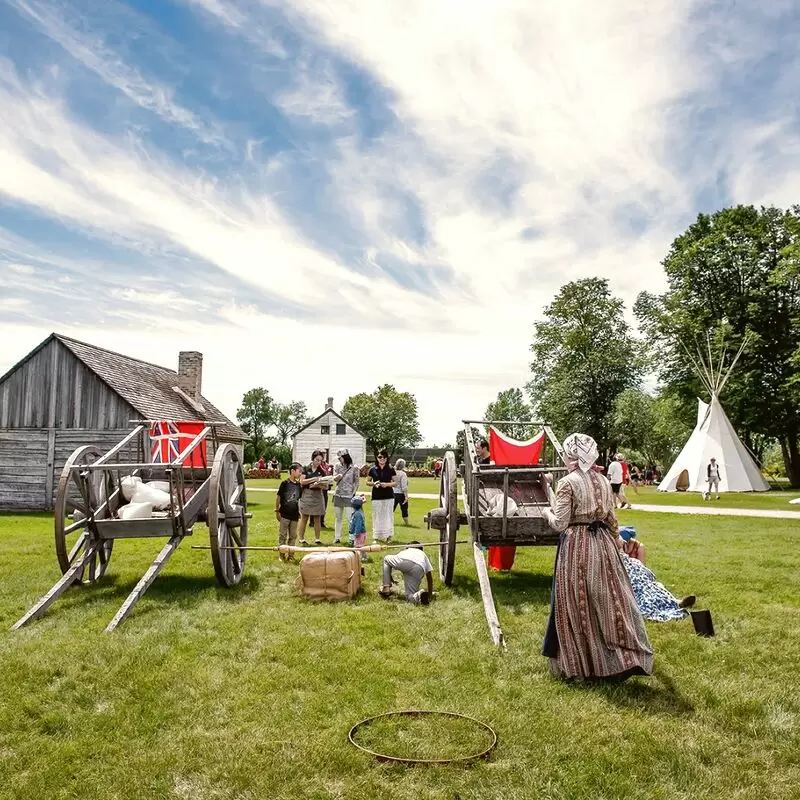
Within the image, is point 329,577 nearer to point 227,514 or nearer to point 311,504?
point 227,514

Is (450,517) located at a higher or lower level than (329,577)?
higher

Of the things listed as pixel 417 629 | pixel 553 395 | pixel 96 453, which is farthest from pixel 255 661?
pixel 553 395

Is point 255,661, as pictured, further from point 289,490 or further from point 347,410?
point 347,410

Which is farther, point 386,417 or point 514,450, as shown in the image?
point 386,417

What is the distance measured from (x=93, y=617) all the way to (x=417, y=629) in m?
3.40

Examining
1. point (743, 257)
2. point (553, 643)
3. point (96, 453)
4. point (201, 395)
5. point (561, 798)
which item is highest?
point (743, 257)

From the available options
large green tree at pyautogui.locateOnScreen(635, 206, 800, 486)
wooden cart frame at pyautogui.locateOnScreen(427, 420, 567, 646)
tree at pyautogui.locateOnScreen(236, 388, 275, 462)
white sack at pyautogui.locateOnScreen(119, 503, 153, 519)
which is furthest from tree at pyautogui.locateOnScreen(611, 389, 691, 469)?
tree at pyautogui.locateOnScreen(236, 388, 275, 462)

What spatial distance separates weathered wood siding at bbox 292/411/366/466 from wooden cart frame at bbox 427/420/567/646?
5253 cm

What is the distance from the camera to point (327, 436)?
63.6 metres

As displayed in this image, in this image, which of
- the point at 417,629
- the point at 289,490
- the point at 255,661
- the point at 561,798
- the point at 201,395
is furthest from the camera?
the point at 201,395

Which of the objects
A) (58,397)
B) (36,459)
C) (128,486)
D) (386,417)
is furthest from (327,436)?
(128,486)

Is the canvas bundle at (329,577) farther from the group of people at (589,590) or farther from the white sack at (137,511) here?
the group of people at (589,590)

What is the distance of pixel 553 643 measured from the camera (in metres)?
5.48

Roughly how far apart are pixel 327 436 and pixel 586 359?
2532 cm
